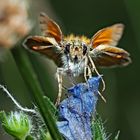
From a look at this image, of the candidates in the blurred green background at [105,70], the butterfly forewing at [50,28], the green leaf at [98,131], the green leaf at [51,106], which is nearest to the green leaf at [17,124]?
the green leaf at [51,106]

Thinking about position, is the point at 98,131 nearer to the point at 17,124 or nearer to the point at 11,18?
the point at 17,124

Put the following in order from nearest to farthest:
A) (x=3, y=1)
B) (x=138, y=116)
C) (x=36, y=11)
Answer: (x=3, y=1) < (x=36, y=11) < (x=138, y=116)

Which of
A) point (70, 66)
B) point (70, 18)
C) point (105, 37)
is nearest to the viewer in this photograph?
point (70, 66)

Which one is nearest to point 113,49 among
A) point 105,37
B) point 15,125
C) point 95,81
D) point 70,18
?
point 105,37

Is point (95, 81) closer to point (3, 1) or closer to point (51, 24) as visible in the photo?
point (51, 24)

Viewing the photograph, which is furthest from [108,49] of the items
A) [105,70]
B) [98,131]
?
[105,70]

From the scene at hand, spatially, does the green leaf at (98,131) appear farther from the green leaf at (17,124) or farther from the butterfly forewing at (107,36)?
the butterfly forewing at (107,36)

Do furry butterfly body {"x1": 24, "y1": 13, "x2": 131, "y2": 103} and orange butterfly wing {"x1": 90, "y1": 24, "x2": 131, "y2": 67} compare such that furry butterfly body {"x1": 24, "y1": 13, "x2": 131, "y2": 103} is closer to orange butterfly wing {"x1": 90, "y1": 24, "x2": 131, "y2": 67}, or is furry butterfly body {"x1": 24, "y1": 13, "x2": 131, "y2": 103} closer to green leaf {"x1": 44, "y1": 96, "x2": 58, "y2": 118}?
orange butterfly wing {"x1": 90, "y1": 24, "x2": 131, "y2": 67}
